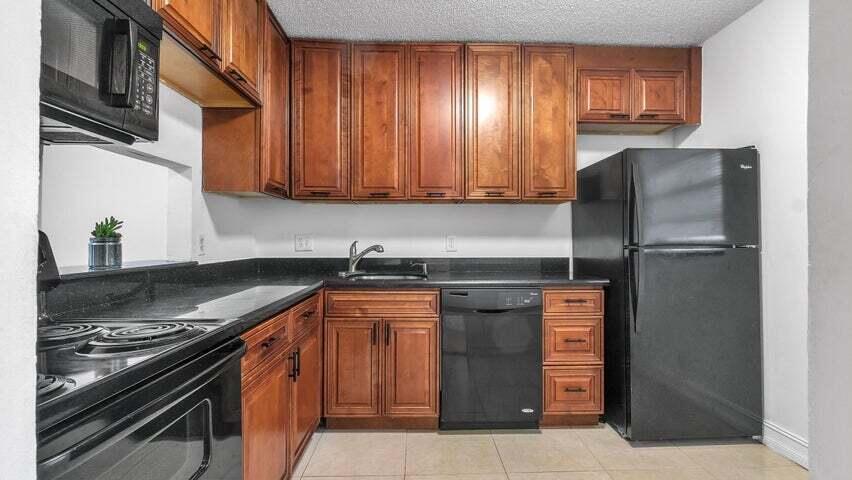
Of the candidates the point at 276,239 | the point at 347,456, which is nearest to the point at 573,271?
the point at 347,456

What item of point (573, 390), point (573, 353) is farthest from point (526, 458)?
point (573, 353)

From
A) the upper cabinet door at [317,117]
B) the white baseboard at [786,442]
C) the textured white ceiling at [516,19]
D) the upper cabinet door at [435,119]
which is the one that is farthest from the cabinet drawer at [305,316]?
the white baseboard at [786,442]

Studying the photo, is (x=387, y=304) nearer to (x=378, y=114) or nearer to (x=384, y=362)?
(x=384, y=362)

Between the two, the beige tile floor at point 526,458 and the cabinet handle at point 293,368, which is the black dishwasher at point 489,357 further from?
the cabinet handle at point 293,368

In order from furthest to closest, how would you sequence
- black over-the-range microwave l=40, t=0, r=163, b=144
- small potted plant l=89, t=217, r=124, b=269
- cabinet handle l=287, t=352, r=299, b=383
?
cabinet handle l=287, t=352, r=299, b=383 → small potted plant l=89, t=217, r=124, b=269 → black over-the-range microwave l=40, t=0, r=163, b=144

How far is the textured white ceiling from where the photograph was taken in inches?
96.8

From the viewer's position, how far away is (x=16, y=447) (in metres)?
0.46

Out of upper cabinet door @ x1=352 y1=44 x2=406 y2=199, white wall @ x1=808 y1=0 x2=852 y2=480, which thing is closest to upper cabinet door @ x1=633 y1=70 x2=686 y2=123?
upper cabinet door @ x1=352 y1=44 x2=406 y2=199

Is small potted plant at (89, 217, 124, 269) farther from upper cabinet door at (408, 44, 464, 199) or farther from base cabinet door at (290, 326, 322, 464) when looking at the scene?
upper cabinet door at (408, 44, 464, 199)

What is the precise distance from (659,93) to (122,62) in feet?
9.98

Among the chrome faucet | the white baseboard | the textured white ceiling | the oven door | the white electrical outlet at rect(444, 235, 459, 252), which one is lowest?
the white baseboard

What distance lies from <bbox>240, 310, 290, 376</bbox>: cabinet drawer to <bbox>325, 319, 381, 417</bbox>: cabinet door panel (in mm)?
694

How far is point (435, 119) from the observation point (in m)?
2.87

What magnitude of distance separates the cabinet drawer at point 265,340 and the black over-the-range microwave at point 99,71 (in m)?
0.72
